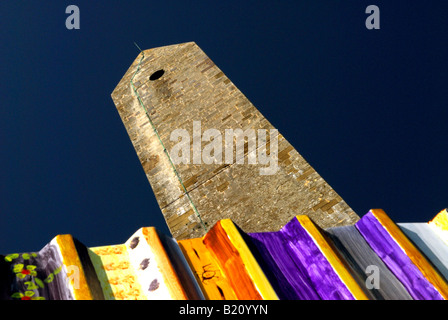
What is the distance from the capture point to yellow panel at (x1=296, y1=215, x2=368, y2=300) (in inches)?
83.0

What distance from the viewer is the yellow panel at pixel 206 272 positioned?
2129mm

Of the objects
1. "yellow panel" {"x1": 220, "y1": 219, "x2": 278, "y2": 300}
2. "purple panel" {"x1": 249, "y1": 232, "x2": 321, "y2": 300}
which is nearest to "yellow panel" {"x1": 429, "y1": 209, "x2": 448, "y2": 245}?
"purple panel" {"x1": 249, "y1": 232, "x2": 321, "y2": 300}

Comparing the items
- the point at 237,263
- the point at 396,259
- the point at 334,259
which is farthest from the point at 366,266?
the point at 237,263

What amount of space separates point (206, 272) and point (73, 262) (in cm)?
62

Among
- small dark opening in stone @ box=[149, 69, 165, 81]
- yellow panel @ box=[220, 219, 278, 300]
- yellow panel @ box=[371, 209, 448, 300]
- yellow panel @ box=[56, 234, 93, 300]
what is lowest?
yellow panel @ box=[371, 209, 448, 300]

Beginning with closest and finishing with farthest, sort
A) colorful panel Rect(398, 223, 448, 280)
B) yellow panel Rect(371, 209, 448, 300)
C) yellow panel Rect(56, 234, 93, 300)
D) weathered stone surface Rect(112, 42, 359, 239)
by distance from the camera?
1. yellow panel Rect(56, 234, 93, 300)
2. yellow panel Rect(371, 209, 448, 300)
3. colorful panel Rect(398, 223, 448, 280)
4. weathered stone surface Rect(112, 42, 359, 239)

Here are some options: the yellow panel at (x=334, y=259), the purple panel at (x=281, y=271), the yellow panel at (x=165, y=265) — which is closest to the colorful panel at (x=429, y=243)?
the yellow panel at (x=334, y=259)

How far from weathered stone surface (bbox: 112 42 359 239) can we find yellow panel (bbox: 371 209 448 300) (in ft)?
10.5

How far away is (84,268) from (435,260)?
5.87 ft

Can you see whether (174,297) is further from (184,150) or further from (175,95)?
(175,95)

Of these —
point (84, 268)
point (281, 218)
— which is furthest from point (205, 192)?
point (84, 268)

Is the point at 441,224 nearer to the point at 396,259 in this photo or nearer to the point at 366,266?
the point at 396,259

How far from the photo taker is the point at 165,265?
2090mm

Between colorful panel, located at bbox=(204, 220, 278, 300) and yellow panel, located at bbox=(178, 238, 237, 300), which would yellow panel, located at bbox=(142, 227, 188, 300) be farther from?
colorful panel, located at bbox=(204, 220, 278, 300)
